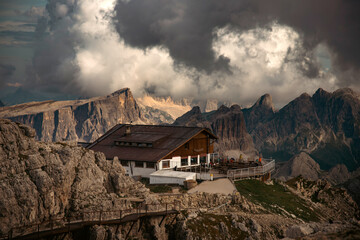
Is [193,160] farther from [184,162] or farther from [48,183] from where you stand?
[48,183]

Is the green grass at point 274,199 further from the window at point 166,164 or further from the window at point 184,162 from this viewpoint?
the window at point 166,164

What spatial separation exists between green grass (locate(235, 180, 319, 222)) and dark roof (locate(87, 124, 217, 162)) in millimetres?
13475

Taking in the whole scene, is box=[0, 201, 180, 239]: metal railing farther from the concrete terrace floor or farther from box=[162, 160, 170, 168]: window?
box=[162, 160, 170, 168]: window

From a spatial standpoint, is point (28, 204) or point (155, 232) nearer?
point (28, 204)

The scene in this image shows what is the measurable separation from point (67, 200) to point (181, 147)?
2954 centimetres

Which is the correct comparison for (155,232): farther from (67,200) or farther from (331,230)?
(331,230)

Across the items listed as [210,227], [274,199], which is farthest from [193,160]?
[210,227]

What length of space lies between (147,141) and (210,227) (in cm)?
2907

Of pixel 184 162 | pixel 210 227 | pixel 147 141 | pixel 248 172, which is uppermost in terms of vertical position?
pixel 147 141

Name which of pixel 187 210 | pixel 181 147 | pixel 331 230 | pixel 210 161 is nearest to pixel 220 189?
pixel 187 210

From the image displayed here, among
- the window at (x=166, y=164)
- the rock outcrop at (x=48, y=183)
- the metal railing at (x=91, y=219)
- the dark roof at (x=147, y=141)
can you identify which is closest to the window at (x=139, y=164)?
the dark roof at (x=147, y=141)

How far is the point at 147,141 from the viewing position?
257 ft

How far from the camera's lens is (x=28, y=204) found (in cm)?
4578

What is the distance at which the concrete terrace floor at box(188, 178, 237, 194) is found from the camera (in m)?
62.3
